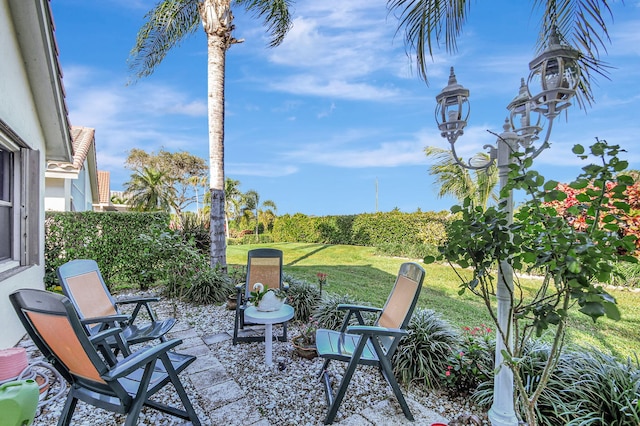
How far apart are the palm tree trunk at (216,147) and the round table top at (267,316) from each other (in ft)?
10.9

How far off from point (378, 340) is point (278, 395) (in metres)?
1.07

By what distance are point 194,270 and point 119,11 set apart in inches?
269

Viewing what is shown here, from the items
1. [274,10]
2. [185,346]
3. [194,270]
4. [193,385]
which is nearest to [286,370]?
[193,385]

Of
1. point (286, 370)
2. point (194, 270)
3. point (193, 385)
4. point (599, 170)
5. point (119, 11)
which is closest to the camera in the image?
point (599, 170)

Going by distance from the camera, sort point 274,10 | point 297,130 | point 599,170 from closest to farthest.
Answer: point 599,170 < point 274,10 < point 297,130

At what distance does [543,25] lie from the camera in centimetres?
383

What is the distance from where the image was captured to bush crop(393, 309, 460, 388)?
3086 millimetres

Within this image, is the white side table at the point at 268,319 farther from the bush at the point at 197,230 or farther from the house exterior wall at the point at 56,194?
the house exterior wall at the point at 56,194

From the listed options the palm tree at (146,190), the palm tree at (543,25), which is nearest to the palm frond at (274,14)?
the palm tree at (543,25)

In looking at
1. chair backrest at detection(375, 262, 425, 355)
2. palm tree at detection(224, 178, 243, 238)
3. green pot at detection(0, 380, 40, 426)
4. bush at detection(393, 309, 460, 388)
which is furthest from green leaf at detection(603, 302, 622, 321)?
palm tree at detection(224, 178, 243, 238)

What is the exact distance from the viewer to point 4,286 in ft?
11.8

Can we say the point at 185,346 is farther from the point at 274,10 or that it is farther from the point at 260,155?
the point at 260,155

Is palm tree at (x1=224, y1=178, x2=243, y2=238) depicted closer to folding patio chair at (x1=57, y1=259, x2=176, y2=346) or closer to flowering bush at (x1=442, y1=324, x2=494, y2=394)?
folding patio chair at (x1=57, y1=259, x2=176, y2=346)

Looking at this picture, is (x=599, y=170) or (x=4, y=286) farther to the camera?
(x=4, y=286)
